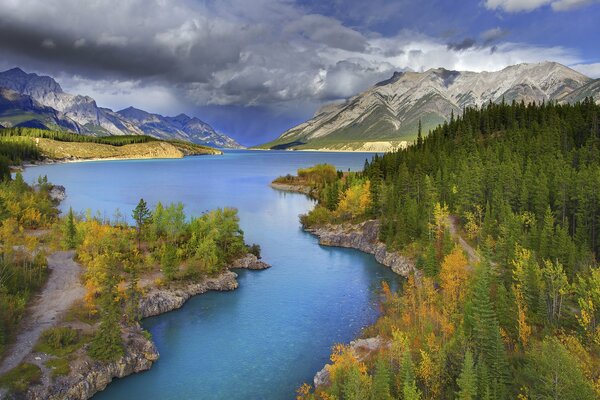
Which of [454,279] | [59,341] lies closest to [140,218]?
[59,341]

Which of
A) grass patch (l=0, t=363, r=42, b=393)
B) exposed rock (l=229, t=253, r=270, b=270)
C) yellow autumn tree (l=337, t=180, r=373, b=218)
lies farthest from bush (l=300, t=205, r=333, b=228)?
grass patch (l=0, t=363, r=42, b=393)

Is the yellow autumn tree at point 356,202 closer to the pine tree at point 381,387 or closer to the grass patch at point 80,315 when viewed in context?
the grass patch at point 80,315

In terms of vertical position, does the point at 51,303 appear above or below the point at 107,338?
above

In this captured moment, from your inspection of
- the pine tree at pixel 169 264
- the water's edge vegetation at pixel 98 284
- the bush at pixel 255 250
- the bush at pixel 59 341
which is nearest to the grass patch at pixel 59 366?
the water's edge vegetation at pixel 98 284

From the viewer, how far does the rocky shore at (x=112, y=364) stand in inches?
1807

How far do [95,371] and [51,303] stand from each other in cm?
1924

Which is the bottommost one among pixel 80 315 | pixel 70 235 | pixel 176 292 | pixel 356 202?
pixel 176 292

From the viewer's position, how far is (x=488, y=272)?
2499 inches

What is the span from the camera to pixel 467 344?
160 ft

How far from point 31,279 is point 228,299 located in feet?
105

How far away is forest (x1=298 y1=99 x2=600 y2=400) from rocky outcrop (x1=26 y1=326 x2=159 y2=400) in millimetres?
21919

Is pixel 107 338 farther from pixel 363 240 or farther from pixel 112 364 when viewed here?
pixel 363 240

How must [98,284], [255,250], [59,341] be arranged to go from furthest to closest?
[255,250], [98,284], [59,341]

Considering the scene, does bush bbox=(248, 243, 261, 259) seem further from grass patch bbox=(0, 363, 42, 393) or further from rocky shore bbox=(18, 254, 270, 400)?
grass patch bbox=(0, 363, 42, 393)
